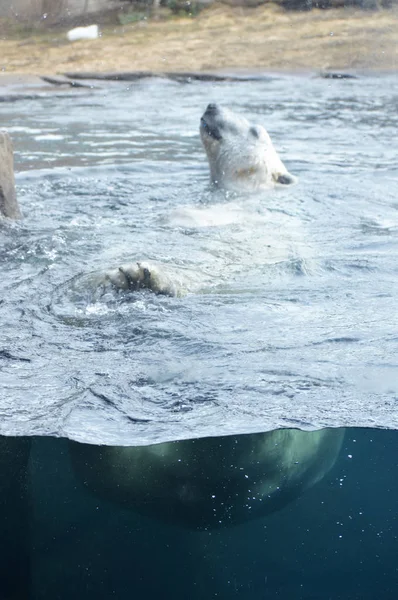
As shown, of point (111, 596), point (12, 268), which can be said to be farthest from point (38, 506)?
point (12, 268)

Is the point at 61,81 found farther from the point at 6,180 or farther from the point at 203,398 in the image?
the point at 203,398

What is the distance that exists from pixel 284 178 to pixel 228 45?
1042cm

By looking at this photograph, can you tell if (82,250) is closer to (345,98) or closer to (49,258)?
(49,258)

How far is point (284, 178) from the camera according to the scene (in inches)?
220

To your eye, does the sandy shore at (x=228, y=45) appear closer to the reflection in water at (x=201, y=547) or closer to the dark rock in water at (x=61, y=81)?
the dark rock in water at (x=61, y=81)

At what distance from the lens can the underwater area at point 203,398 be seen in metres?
1.94

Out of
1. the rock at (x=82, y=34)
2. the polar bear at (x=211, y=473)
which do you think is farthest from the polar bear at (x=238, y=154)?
the rock at (x=82, y=34)

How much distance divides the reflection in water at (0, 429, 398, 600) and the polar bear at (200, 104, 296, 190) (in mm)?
3537

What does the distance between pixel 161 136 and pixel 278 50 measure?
24.6ft

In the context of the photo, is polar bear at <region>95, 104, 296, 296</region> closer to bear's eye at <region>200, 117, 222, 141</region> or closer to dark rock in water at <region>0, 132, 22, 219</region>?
bear's eye at <region>200, 117, 222, 141</region>

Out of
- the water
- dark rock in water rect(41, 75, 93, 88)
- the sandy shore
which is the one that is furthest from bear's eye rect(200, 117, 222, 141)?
the sandy shore

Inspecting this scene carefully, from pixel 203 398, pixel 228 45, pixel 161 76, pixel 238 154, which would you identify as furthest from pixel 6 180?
pixel 228 45

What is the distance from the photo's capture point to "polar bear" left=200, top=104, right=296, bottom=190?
5.54 meters

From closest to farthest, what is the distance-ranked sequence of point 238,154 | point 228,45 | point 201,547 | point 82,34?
point 201,547, point 238,154, point 228,45, point 82,34
